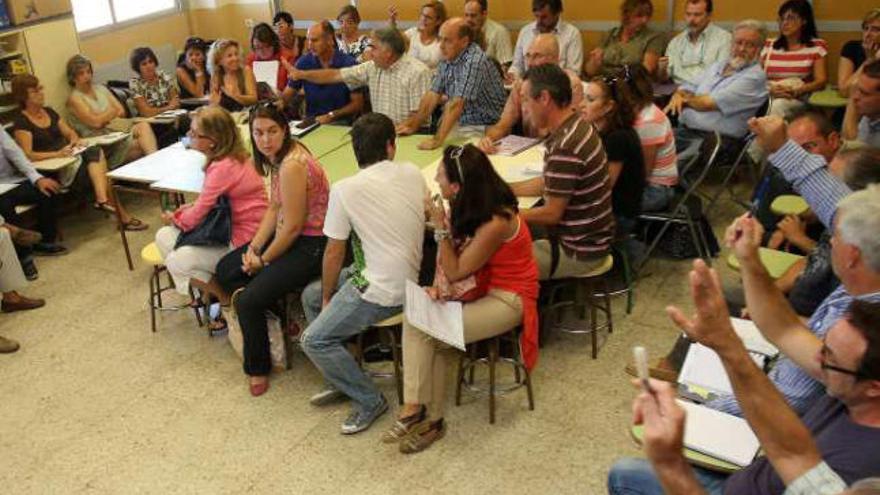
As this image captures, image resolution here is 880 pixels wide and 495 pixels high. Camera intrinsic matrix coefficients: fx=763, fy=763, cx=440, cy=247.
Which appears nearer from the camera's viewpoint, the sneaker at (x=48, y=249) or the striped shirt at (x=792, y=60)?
the sneaker at (x=48, y=249)

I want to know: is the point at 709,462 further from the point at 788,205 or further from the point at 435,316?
the point at 788,205

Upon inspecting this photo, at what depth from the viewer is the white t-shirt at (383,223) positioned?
9.83ft

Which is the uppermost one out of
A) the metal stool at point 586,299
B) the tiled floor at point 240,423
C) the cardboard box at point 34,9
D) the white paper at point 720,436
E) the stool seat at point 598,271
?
the cardboard box at point 34,9

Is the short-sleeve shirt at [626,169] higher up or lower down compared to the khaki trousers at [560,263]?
higher up

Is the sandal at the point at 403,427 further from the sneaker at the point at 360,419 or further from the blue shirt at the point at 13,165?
the blue shirt at the point at 13,165

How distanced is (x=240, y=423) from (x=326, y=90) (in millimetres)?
2729

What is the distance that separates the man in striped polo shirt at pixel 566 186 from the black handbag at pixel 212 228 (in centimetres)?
143

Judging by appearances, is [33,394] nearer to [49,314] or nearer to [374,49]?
[49,314]

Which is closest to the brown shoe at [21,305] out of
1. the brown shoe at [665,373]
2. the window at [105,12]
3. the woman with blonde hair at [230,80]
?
the woman with blonde hair at [230,80]

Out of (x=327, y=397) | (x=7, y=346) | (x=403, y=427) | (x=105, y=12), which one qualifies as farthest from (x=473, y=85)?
(x=105, y=12)

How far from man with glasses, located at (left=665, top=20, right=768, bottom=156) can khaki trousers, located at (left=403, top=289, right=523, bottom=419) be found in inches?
86.3

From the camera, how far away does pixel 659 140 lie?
3.85 m

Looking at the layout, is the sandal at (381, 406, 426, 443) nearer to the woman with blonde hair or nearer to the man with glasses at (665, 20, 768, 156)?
the man with glasses at (665, 20, 768, 156)

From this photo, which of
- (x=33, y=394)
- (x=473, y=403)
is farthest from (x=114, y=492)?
(x=473, y=403)
